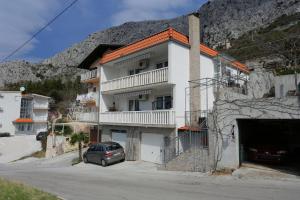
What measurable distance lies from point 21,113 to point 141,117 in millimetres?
48942

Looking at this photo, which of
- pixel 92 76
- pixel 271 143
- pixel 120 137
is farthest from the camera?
pixel 92 76

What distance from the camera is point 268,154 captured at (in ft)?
50.2

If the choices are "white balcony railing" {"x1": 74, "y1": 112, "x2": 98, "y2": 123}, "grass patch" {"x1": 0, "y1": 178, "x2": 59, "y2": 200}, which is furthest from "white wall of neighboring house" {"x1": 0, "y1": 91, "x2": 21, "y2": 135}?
"grass patch" {"x1": 0, "y1": 178, "x2": 59, "y2": 200}

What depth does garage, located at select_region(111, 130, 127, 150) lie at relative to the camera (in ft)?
81.4

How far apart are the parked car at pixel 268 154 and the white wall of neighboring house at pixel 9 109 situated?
5644 cm

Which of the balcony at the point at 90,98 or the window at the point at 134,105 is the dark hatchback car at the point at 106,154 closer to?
the window at the point at 134,105

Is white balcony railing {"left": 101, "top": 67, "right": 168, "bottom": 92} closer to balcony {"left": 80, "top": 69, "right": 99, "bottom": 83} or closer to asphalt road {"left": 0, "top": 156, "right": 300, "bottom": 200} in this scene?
balcony {"left": 80, "top": 69, "right": 99, "bottom": 83}

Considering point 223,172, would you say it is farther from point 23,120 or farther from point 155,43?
point 23,120

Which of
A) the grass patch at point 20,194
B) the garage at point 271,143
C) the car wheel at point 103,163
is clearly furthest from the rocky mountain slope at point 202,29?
the grass patch at point 20,194

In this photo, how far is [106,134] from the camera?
27.0 metres

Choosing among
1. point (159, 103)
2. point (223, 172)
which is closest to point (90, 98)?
point (159, 103)

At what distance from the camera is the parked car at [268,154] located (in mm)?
15007

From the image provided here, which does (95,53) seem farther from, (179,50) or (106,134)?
(179,50)

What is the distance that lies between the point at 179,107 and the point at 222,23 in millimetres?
78155
